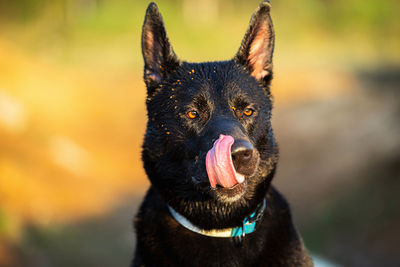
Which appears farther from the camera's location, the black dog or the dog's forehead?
the dog's forehead

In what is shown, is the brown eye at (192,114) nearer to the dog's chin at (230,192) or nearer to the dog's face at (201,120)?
the dog's face at (201,120)

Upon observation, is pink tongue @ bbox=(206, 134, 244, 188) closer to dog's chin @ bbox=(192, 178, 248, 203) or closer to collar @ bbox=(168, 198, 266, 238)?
dog's chin @ bbox=(192, 178, 248, 203)

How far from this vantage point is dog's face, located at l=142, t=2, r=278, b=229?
2832mm

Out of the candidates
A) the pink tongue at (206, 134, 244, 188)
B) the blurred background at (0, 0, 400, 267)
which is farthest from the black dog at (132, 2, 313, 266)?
the blurred background at (0, 0, 400, 267)

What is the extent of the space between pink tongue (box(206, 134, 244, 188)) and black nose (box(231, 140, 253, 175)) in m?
0.03

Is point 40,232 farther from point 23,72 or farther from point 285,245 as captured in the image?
point 23,72

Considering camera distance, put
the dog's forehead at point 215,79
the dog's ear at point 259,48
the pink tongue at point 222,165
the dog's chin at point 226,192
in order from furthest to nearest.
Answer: the dog's ear at point 259,48 < the dog's forehead at point 215,79 < the dog's chin at point 226,192 < the pink tongue at point 222,165

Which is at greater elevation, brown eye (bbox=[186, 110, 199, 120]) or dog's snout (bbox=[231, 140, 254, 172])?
brown eye (bbox=[186, 110, 199, 120])

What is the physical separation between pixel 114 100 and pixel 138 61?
3.96m

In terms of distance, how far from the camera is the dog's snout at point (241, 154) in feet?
7.90

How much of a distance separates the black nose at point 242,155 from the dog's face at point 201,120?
20cm

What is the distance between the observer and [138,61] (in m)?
18.4

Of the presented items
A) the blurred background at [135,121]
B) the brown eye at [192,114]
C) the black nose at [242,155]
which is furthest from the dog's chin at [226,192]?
the blurred background at [135,121]

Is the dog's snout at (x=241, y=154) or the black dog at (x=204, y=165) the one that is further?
the black dog at (x=204, y=165)
